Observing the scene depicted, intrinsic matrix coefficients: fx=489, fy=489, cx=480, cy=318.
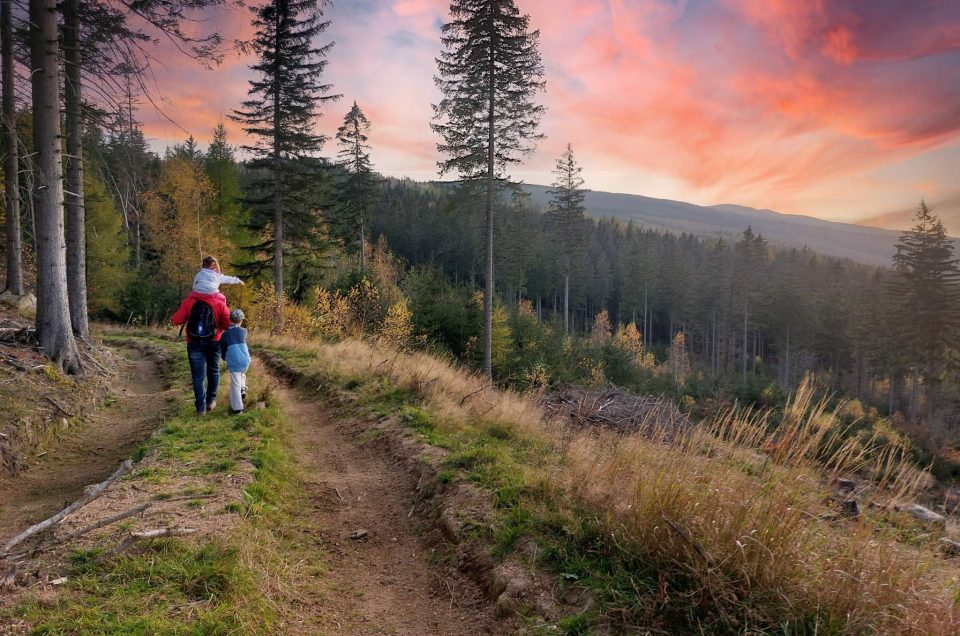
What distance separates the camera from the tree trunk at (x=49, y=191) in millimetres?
7758

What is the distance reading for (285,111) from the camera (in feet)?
69.3

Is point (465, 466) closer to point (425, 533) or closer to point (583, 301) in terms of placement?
point (425, 533)

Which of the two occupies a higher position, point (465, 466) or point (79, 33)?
point (79, 33)

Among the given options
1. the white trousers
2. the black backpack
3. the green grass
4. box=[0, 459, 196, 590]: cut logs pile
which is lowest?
the green grass

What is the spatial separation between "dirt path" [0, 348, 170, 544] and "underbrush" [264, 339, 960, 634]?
388 centimetres

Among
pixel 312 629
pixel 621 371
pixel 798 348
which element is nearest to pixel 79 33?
pixel 312 629

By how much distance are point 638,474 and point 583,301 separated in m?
79.8

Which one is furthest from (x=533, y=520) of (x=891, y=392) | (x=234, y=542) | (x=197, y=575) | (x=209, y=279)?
(x=891, y=392)

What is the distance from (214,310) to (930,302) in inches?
2074

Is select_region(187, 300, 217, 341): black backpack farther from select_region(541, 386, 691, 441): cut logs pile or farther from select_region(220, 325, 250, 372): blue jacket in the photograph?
select_region(541, 386, 691, 441): cut logs pile

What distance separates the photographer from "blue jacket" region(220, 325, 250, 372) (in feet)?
24.2

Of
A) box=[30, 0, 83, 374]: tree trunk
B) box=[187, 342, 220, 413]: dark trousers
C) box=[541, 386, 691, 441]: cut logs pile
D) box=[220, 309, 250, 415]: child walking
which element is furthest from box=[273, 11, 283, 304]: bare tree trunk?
box=[220, 309, 250, 415]: child walking

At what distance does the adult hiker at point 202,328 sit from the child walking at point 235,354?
0.10 m

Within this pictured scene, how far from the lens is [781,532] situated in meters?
3.08
